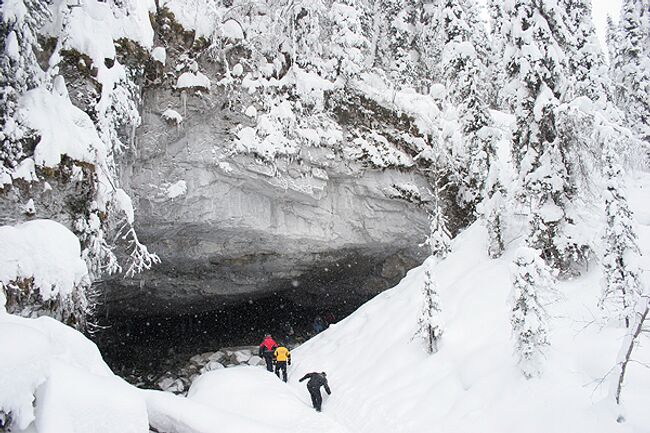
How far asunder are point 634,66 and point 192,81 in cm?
2324

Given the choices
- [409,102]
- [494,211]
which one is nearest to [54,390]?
Answer: [494,211]

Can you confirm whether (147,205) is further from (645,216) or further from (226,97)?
(645,216)

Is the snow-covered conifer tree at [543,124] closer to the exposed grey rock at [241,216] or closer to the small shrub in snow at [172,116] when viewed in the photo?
the exposed grey rock at [241,216]

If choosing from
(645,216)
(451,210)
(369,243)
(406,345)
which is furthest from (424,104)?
(406,345)

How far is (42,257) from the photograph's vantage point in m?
6.98

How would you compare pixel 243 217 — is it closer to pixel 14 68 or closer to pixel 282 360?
pixel 282 360

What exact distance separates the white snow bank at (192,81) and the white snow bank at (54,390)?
34.9 ft

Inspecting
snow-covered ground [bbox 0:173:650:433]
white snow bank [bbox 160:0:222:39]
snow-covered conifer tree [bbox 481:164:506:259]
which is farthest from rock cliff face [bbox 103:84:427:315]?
snow-covered conifer tree [bbox 481:164:506:259]

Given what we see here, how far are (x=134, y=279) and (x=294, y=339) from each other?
8.50m

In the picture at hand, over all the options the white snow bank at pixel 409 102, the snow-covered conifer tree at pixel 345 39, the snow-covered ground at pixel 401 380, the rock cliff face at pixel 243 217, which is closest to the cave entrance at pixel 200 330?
the rock cliff face at pixel 243 217

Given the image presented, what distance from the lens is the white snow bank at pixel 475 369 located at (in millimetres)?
6750

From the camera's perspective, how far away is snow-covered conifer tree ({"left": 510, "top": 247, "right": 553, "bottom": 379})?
24.4 ft

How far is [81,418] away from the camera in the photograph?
4.20m

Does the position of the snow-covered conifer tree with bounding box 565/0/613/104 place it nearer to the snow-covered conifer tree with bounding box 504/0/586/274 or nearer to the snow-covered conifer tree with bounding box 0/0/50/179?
the snow-covered conifer tree with bounding box 504/0/586/274
